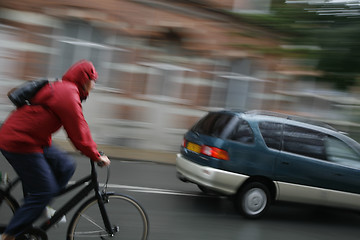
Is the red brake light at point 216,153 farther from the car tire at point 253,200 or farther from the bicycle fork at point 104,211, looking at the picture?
the bicycle fork at point 104,211

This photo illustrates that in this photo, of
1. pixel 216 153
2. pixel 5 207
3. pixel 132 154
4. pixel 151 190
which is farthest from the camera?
pixel 132 154

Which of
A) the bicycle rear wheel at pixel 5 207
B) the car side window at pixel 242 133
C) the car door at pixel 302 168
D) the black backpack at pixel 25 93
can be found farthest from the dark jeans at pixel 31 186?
the car door at pixel 302 168

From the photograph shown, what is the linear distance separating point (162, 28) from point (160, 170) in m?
4.40

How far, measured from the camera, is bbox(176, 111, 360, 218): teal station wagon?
6.22 metres

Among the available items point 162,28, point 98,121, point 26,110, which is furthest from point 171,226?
point 162,28

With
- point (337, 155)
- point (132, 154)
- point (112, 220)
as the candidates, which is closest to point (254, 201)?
point (337, 155)

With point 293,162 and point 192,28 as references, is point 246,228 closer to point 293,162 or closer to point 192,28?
point 293,162

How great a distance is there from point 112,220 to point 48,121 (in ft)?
3.55

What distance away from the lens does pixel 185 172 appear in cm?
673

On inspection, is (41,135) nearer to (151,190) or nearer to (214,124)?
(214,124)

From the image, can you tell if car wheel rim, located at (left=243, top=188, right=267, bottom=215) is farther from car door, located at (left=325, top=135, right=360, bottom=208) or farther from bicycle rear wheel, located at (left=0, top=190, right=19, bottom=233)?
bicycle rear wheel, located at (left=0, top=190, right=19, bottom=233)

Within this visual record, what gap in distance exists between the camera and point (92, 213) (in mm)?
3818

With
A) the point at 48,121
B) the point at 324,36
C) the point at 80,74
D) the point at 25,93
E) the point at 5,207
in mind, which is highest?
the point at 324,36

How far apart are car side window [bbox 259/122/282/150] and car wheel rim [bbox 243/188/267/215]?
70 cm
